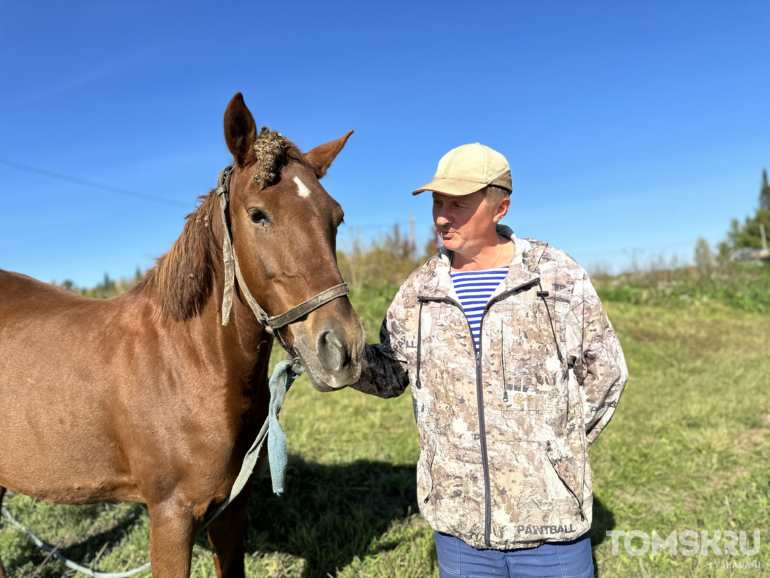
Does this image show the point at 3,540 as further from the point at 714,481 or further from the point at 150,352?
the point at 714,481

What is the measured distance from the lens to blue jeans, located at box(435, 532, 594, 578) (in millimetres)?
1895

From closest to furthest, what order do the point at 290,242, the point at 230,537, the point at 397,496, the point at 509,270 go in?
the point at 290,242, the point at 509,270, the point at 230,537, the point at 397,496

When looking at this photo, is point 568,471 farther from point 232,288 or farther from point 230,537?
point 230,537

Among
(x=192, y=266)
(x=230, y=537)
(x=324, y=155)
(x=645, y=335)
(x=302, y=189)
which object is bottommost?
(x=230, y=537)

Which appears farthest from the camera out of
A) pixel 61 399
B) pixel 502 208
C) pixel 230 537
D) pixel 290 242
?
pixel 230 537

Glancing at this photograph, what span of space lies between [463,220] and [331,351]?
0.77m

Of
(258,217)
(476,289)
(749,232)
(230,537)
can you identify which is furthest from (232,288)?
(749,232)

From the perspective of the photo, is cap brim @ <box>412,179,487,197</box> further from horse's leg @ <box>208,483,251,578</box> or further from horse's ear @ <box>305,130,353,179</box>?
horse's leg @ <box>208,483,251,578</box>

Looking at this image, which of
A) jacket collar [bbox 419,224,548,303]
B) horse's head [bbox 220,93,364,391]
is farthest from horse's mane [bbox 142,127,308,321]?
jacket collar [bbox 419,224,548,303]

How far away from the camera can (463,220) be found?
205cm

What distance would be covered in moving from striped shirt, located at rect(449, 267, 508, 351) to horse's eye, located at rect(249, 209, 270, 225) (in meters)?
0.84

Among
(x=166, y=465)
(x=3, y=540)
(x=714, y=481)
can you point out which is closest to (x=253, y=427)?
(x=166, y=465)

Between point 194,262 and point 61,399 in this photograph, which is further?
point 61,399

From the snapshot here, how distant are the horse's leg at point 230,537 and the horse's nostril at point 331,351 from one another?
48.5 inches
